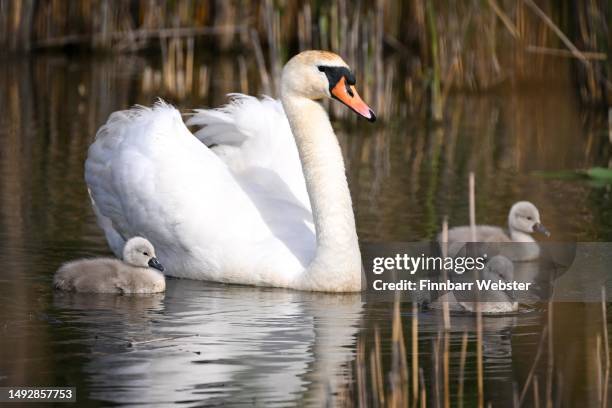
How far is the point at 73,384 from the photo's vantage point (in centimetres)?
674

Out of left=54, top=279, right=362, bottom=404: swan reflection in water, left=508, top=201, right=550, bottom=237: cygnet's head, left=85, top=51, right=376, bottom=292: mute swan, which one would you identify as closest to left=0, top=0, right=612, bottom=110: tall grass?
left=508, top=201, right=550, bottom=237: cygnet's head

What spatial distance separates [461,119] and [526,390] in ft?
33.7

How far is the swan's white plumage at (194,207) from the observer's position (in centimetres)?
909

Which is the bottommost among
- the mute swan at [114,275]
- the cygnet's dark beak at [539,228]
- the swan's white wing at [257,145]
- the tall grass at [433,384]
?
the tall grass at [433,384]

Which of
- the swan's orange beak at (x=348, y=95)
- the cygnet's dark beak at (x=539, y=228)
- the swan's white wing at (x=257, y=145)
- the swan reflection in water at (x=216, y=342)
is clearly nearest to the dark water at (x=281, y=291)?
the swan reflection in water at (x=216, y=342)

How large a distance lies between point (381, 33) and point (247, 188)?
676cm

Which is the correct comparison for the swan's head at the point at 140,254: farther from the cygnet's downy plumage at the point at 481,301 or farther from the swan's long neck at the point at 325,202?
the cygnet's downy plumage at the point at 481,301

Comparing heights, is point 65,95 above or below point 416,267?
A: above

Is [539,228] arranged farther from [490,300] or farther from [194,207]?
[194,207]

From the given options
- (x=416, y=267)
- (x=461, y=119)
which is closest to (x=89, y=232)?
(x=416, y=267)

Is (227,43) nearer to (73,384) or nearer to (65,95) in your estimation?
(65,95)

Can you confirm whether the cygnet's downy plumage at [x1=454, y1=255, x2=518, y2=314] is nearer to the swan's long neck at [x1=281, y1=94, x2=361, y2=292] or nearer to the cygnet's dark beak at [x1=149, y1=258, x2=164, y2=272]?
the swan's long neck at [x1=281, y1=94, x2=361, y2=292]

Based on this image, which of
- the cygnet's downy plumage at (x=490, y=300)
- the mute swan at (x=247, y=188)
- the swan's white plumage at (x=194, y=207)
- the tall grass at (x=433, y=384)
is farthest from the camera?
the swan's white plumage at (x=194, y=207)

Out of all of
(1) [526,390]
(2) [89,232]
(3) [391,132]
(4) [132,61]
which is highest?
(4) [132,61]
